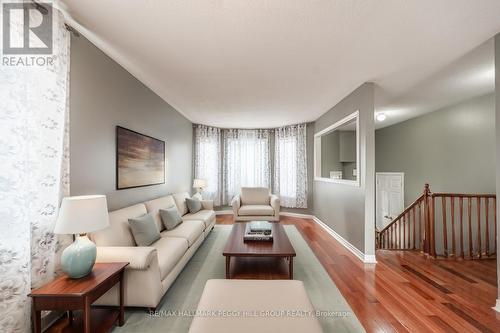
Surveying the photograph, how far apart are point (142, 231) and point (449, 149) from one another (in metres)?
5.73

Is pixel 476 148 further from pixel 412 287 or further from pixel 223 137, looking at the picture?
pixel 223 137

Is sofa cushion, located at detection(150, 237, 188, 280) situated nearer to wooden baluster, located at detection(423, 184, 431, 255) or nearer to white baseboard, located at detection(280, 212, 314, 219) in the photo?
wooden baluster, located at detection(423, 184, 431, 255)

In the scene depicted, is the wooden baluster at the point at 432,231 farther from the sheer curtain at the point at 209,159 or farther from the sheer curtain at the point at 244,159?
the sheer curtain at the point at 209,159

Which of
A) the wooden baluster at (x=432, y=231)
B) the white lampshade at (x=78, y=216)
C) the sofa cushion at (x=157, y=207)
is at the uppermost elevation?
the white lampshade at (x=78, y=216)

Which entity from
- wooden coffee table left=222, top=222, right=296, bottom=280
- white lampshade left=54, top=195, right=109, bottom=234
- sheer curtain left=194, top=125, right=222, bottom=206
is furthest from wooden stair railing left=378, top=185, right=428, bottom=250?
white lampshade left=54, top=195, right=109, bottom=234

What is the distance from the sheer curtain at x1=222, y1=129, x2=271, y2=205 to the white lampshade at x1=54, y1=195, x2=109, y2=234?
462cm

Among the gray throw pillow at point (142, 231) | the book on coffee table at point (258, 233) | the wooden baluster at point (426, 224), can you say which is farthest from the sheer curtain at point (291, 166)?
the gray throw pillow at point (142, 231)

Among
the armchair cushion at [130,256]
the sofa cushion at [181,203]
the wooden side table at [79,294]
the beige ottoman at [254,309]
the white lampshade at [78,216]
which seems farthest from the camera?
the sofa cushion at [181,203]

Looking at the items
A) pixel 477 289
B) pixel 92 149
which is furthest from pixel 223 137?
pixel 477 289

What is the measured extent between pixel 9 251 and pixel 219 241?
2.79 m

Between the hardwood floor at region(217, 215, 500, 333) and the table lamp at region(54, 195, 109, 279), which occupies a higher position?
the table lamp at region(54, 195, 109, 279)

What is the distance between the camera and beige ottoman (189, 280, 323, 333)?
118 cm

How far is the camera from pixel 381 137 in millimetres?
6410

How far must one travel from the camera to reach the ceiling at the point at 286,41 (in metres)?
1.67
